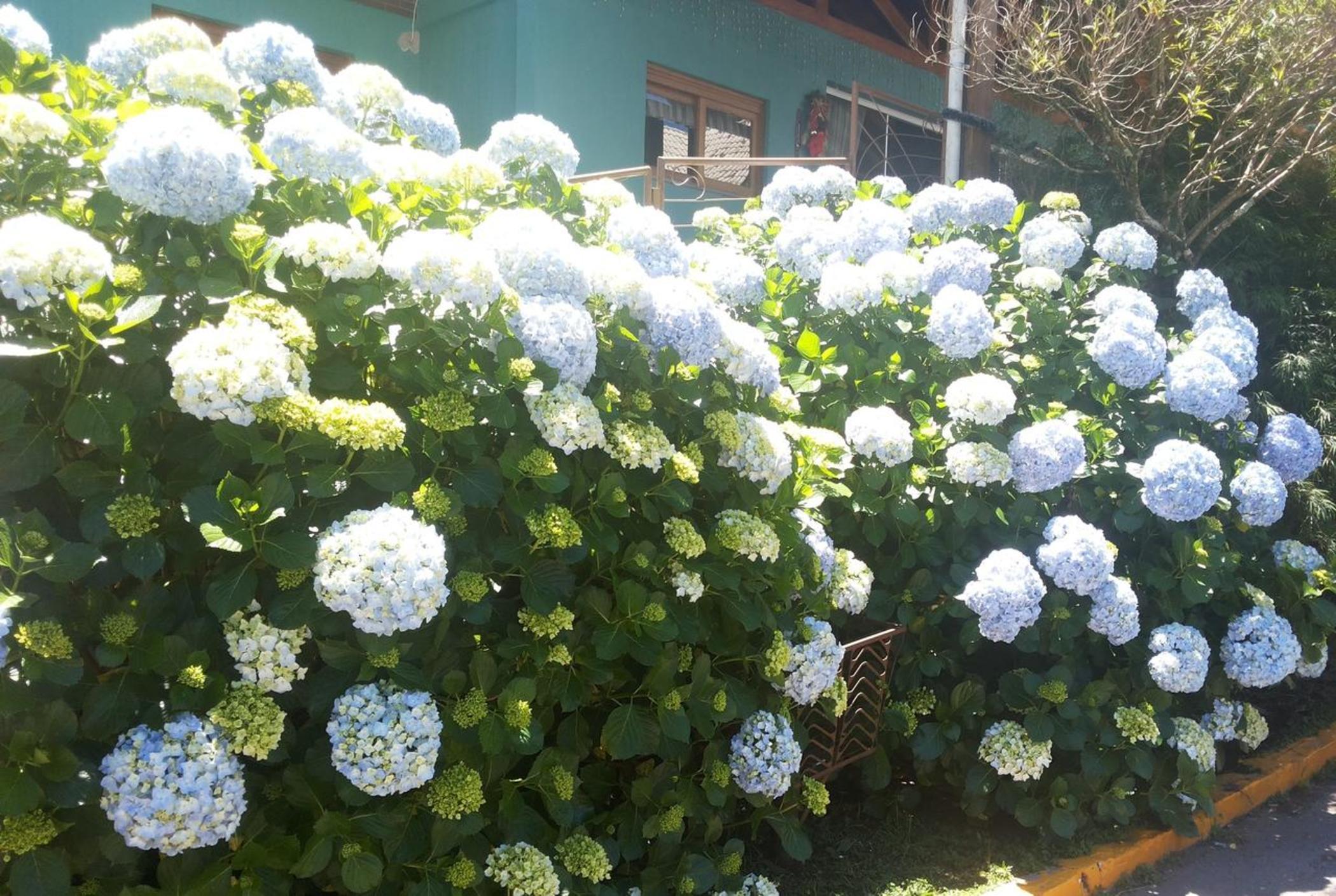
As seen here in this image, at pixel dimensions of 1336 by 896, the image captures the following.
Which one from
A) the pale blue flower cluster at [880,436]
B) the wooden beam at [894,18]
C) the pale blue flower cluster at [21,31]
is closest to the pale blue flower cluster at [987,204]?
the pale blue flower cluster at [880,436]

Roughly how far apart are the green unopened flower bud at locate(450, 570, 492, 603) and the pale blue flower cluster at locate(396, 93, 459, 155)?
1648mm

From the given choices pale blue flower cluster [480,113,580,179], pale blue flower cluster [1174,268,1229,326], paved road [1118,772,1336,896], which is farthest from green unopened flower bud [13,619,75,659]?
pale blue flower cluster [1174,268,1229,326]

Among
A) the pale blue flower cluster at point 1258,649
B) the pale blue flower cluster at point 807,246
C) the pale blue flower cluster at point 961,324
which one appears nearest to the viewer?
the pale blue flower cluster at point 961,324

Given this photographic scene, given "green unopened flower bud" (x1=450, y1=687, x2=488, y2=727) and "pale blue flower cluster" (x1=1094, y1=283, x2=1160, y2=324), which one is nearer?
"green unopened flower bud" (x1=450, y1=687, x2=488, y2=727)

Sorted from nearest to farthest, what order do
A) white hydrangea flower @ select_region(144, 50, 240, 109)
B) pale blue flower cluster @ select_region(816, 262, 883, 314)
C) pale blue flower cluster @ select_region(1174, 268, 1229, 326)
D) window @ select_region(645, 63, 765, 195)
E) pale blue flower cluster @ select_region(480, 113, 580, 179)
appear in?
white hydrangea flower @ select_region(144, 50, 240, 109) → pale blue flower cluster @ select_region(480, 113, 580, 179) → pale blue flower cluster @ select_region(816, 262, 883, 314) → pale blue flower cluster @ select_region(1174, 268, 1229, 326) → window @ select_region(645, 63, 765, 195)

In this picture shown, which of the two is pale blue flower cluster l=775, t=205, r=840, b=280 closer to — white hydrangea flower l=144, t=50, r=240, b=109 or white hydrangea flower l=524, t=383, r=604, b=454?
white hydrangea flower l=524, t=383, r=604, b=454

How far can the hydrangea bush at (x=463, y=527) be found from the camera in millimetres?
1879

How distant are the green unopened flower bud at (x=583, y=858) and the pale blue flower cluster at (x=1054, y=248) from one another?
3.07 meters

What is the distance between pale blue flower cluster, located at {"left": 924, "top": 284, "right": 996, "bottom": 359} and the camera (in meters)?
3.79

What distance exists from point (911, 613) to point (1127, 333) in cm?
136

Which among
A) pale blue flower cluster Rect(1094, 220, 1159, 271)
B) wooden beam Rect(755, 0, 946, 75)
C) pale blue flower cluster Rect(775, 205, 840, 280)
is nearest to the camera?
pale blue flower cluster Rect(775, 205, 840, 280)

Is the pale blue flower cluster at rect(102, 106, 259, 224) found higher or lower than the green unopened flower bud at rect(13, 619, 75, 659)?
higher

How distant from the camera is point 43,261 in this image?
1809 millimetres

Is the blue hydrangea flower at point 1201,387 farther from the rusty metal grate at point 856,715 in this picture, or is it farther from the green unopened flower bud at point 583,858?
the green unopened flower bud at point 583,858
